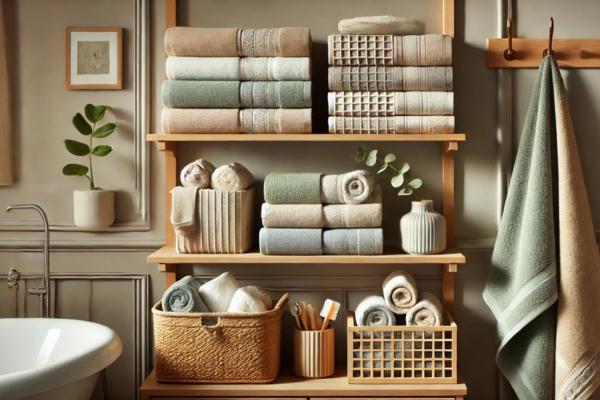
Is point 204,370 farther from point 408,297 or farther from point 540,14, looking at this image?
point 540,14

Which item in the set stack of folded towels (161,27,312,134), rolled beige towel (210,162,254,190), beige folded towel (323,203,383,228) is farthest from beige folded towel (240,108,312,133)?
beige folded towel (323,203,383,228)

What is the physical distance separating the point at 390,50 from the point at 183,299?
3.11 feet

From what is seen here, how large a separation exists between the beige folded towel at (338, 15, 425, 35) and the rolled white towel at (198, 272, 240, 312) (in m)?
0.83

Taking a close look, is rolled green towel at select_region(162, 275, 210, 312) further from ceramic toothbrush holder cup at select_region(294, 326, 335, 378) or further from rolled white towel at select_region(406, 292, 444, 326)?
rolled white towel at select_region(406, 292, 444, 326)

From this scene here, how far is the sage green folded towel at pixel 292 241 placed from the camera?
1.81 meters

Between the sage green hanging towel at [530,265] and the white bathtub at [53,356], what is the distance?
1121 millimetres

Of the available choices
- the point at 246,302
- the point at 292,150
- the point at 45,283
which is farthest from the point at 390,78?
the point at 45,283

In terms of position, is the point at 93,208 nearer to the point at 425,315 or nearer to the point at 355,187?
the point at 355,187

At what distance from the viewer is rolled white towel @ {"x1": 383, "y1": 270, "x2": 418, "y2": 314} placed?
1811mm

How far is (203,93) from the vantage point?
1.81 meters

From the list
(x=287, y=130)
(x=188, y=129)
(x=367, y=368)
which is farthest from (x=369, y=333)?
(x=188, y=129)

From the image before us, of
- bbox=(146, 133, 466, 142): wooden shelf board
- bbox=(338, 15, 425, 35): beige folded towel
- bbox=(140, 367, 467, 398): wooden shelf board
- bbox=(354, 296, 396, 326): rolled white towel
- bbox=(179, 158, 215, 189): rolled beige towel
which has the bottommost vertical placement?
bbox=(140, 367, 467, 398): wooden shelf board

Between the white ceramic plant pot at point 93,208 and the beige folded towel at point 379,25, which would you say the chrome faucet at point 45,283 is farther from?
the beige folded towel at point 379,25

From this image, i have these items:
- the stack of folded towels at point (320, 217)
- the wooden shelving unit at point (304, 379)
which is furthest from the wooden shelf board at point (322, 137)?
the stack of folded towels at point (320, 217)
